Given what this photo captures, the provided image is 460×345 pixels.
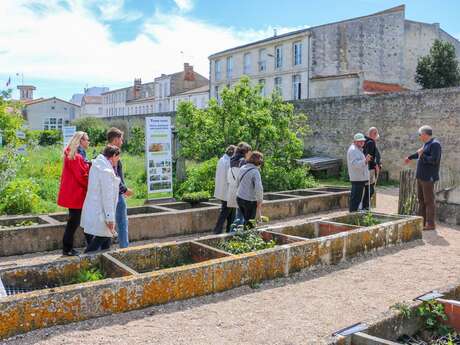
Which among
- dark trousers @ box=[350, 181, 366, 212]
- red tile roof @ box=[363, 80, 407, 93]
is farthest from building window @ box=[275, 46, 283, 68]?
dark trousers @ box=[350, 181, 366, 212]

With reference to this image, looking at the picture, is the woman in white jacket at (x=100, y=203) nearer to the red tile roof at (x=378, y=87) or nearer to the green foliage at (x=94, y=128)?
the red tile roof at (x=378, y=87)

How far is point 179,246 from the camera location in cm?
616

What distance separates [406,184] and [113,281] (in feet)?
24.3

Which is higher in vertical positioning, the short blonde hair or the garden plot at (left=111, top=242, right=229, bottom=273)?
the short blonde hair

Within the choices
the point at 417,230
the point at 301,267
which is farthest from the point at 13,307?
the point at 417,230

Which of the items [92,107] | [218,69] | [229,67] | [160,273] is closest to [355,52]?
[229,67]

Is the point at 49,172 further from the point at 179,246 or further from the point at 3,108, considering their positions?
the point at 179,246

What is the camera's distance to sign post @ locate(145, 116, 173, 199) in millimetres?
11375

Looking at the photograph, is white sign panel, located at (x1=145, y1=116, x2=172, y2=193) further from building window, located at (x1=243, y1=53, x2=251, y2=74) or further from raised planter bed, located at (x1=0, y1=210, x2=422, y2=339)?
building window, located at (x1=243, y1=53, x2=251, y2=74)

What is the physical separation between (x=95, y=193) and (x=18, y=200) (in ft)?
15.0

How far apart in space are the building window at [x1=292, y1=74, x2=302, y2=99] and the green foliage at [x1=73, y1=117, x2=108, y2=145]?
15.2 metres

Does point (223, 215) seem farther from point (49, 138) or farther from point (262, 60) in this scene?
point (49, 138)

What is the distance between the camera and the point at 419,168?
30.2ft

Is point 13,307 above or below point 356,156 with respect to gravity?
below
